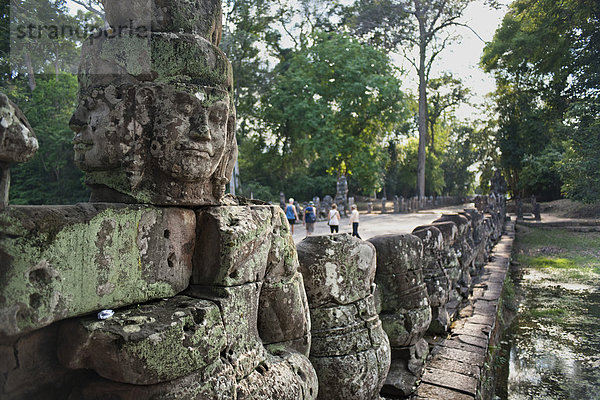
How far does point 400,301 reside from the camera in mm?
3715

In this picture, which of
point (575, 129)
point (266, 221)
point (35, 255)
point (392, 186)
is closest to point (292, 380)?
point (266, 221)

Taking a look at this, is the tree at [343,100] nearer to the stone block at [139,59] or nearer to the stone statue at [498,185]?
the stone statue at [498,185]

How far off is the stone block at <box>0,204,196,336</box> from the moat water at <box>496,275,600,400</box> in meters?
4.42

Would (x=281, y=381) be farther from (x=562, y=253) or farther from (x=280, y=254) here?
(x=562, y=253)

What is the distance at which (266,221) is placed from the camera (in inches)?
92.8

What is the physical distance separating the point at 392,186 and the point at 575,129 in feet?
108

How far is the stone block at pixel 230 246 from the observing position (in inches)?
82.9

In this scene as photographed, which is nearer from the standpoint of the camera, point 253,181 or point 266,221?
point 266,221

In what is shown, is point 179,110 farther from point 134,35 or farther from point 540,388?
point 540,388

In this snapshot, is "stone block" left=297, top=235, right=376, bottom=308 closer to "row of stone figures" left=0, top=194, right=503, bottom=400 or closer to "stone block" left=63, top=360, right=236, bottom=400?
"row of stone figures" left=0, top=194, right=503, bottom=400

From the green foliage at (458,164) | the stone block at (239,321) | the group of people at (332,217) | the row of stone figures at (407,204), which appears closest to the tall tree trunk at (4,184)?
the stone block at (239,321)

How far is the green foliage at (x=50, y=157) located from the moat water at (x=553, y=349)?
1776 centimetres

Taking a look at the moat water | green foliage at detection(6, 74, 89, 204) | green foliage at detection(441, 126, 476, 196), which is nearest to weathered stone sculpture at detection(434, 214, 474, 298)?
the moat water

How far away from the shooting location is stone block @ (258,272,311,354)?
2.38m
